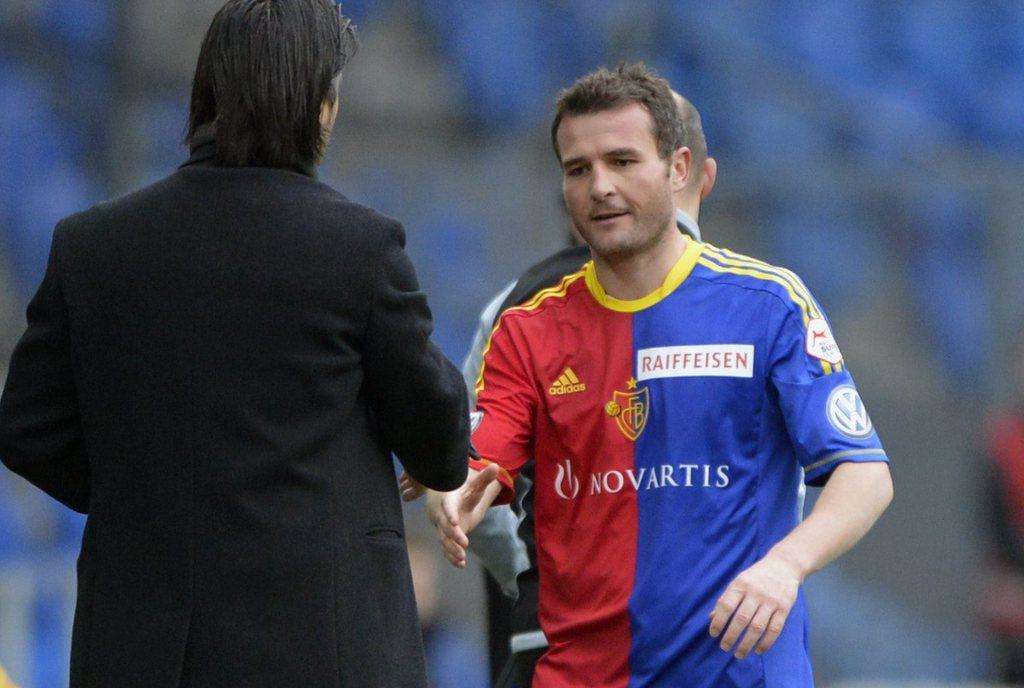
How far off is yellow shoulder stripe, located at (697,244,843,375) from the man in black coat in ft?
2.23

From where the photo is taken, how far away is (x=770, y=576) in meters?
2.55

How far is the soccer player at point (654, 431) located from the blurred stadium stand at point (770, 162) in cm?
551

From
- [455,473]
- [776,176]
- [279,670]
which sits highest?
[776,176]

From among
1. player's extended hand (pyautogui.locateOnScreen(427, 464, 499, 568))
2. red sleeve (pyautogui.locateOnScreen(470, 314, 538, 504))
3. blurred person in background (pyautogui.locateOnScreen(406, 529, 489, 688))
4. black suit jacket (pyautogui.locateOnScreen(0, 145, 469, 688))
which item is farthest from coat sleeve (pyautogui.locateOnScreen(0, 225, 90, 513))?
blurred person in background (pyautogui.locateOnScreen(406, 529, 489, 688))

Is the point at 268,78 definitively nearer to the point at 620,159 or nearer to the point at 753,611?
the point at 620,159

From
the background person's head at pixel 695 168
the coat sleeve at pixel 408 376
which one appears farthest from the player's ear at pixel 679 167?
the coat sleeve at pixel 408 376

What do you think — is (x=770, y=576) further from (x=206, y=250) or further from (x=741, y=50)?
(x=741, y=50)

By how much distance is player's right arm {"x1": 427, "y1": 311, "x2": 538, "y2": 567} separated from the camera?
2.72 metres

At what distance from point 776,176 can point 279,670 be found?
7737 millimetres

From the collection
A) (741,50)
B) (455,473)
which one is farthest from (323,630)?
(741,50)

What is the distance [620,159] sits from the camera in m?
3.02

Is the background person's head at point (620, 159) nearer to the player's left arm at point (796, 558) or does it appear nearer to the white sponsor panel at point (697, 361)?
the white sponsor panel at point (697, 361)

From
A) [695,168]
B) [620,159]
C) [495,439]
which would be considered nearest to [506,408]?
[495,439]

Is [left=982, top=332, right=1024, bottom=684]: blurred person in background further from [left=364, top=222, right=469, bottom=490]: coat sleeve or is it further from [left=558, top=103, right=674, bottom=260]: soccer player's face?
[left=364, top=222, right=469, bottom=490]: coat sleeve
